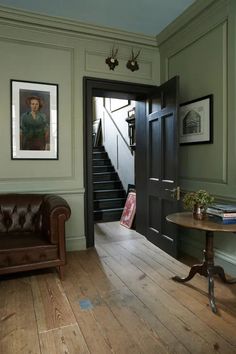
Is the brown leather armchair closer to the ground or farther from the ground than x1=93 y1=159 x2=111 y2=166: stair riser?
closer to the ground

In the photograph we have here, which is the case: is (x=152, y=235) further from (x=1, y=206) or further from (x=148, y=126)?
(x=1, y=206)

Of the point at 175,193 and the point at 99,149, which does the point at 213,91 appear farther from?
the point at 99,149

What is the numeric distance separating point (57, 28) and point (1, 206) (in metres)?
2.33

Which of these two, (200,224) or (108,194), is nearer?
(200,224)

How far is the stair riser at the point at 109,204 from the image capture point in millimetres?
5409

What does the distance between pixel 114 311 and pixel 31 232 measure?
1344 mm

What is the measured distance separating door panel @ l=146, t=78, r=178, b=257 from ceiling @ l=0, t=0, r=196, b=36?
0.83 meters

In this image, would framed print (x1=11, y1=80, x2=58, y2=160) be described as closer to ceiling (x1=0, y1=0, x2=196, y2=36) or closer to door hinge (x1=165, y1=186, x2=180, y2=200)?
ceiling (x1=0, y1=0, x2=196, y2=36)

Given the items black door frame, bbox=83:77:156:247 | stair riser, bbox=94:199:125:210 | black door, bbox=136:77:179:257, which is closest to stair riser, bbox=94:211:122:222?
stair riser, bbox=94:199:125:210

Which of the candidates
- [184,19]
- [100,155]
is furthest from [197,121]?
[100,155]

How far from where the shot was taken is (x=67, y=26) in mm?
3422

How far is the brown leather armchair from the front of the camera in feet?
8.43

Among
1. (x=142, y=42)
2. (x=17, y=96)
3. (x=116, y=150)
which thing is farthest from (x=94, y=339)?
(x=116, y=150)

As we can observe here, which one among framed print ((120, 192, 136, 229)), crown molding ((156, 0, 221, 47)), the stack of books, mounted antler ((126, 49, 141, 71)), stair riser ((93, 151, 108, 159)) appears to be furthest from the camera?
stair riser ((93, 151, 108, 159))
